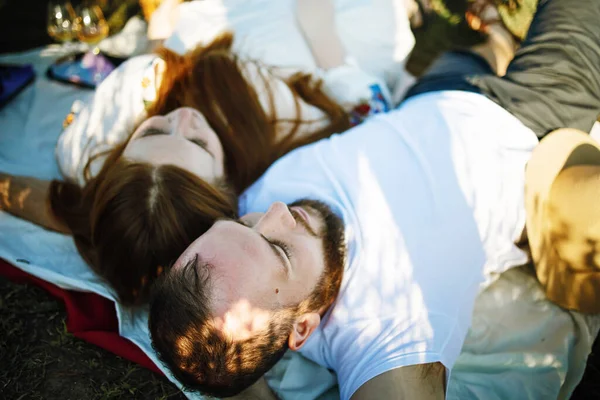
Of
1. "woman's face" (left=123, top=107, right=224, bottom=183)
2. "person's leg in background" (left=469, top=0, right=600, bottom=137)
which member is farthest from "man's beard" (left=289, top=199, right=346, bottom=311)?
"person's leg in background" (left=469, top=0, right=600, bottom=137)

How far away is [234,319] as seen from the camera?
1414mm

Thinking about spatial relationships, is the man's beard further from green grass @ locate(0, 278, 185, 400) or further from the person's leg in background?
the person's leg in background

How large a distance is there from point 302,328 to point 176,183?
2.29ft

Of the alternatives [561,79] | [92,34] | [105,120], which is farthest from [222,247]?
[92,34]

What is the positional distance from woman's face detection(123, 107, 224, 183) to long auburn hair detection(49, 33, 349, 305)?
5 cm

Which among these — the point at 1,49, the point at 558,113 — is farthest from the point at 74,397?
the point at 1,49

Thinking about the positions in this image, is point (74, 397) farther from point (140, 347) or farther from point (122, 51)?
point (122, 51)

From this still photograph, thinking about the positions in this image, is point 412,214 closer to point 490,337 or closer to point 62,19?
→ point 490,337

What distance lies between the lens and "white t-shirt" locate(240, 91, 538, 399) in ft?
5.28

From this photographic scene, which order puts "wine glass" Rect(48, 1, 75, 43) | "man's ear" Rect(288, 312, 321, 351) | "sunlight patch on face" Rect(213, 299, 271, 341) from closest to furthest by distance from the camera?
"sunlight patch on face" Rect(213, 299, 271, 341)
"man's ear" Rect(288, 312, 321, 351)
"wine glass" Rect(48, 1, 75, 43)

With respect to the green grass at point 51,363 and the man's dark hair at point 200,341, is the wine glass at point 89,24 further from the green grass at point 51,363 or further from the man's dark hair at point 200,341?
the man's dark hair at point 200,341

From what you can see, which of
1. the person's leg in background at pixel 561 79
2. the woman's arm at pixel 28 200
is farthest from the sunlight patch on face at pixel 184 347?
the person's leg in background at pixel 561 79

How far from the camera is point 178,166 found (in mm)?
1888

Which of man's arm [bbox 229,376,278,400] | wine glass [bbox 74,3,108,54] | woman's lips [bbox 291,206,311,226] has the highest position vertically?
wine glass [bbox 74,3,108,54]
